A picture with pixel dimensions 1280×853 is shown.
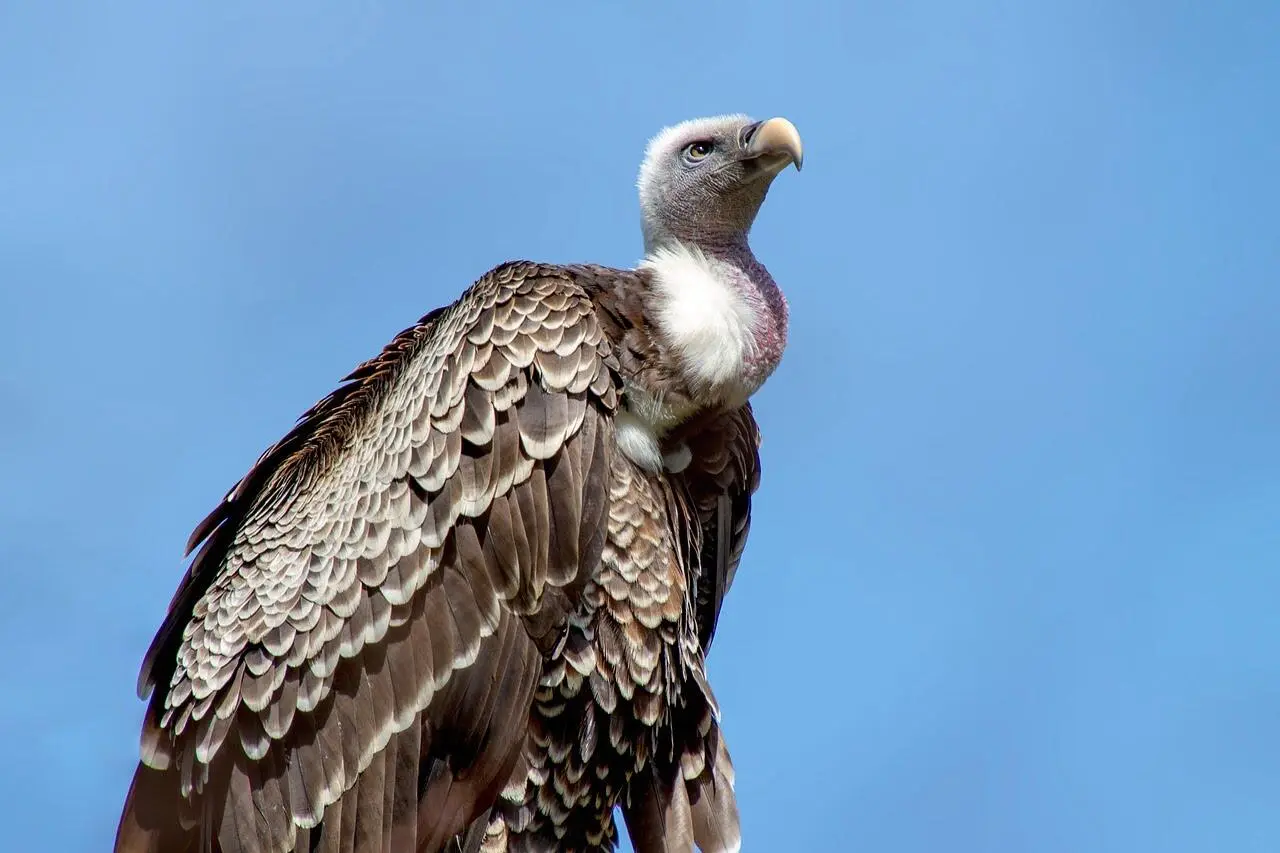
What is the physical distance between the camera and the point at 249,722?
7.55m

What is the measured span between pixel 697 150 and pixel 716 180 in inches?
13.4

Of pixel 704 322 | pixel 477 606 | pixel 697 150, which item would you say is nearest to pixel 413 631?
pixel 477 606

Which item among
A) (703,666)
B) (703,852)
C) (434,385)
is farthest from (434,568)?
(703,852)

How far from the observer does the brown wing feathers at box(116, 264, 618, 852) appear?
24.7ft

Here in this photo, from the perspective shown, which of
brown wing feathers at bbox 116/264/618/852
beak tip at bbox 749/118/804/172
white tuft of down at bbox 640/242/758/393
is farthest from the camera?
beak tip at bbox 749/118/804/172

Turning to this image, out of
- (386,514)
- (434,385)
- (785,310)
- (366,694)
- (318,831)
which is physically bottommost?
(318,831)

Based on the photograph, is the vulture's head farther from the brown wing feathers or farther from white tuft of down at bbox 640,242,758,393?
the brown wing feathers

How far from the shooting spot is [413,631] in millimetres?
7609

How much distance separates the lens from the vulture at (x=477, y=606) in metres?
7.55

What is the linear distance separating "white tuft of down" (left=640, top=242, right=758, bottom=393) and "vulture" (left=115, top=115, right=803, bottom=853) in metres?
0.01

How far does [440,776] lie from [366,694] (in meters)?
0.51

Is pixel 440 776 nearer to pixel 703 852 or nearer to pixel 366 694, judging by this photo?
pixel 366 694

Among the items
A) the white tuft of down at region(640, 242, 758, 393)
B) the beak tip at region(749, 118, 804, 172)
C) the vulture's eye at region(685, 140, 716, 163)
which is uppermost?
the vulture's eye at region(685, 140, 716, 163)

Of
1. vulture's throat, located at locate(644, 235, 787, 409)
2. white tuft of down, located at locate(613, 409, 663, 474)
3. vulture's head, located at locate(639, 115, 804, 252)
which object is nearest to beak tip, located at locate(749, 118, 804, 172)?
vulture's head, located at locate(639, 115, 804, 252)
